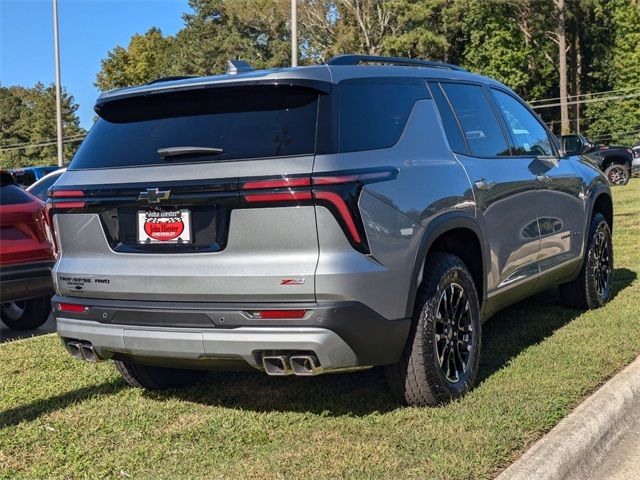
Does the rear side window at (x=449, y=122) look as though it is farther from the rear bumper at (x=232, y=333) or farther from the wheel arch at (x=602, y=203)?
the wheel arch at (x=602, y=203)

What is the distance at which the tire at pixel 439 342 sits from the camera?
12.9ft

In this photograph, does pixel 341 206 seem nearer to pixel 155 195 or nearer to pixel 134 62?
pixel 155 195

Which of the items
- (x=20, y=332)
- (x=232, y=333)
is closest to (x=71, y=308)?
(x=232, y=333)

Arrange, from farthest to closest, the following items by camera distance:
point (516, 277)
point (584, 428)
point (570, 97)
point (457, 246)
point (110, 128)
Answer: point (570, 97)
point (516, 277)
point (457, 246)
point (110, 128)
point (584, 428)

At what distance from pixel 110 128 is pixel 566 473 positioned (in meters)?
2.90

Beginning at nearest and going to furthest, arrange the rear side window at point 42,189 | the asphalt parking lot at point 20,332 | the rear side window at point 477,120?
the rear side window at point 477,120
the asphalt parking lot at point 20,332
the rear side window at point 42,189

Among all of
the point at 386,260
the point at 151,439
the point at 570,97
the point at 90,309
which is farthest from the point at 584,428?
the point at 570,97

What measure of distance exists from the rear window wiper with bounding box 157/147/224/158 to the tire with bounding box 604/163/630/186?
22.8 metres

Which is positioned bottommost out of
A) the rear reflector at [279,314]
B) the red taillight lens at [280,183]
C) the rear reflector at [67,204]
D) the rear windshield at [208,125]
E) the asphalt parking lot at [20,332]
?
the asphalt parking lot at [20,332]

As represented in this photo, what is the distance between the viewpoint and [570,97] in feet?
184

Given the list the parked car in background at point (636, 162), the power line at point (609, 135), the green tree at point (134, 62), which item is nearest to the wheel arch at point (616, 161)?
the parked car in background at point (636, 162)

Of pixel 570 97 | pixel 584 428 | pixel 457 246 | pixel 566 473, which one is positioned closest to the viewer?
pixel 566 473

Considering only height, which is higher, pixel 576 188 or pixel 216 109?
pixel 216 109

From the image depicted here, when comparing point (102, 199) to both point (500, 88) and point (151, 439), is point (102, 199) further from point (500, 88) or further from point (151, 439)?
point (500, 88)
